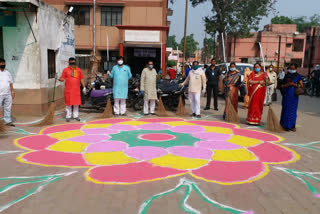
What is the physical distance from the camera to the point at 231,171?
166 inches

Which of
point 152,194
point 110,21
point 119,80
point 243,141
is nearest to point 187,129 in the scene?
point 243,141

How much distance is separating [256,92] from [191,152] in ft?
10.8

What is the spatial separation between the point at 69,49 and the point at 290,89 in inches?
316

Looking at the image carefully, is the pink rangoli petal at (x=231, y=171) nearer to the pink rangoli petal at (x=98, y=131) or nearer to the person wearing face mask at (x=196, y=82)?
the pink rangoli petal at (x=98, y=131)

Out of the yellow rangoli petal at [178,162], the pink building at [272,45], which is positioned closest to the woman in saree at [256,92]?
the yellow rangoli petal at [178,162]

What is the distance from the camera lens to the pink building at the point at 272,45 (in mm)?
36156

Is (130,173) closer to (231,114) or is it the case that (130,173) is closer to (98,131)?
(98,131)

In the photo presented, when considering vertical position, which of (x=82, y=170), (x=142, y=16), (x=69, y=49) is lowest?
(x=82, y=170)

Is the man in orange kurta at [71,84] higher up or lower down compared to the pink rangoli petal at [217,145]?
higher up

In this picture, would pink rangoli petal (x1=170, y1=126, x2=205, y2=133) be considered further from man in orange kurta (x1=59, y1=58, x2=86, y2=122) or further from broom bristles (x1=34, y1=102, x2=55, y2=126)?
broom bristles (x1=34, y1=102, x2=55, y2=126)

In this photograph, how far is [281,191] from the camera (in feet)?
11.7

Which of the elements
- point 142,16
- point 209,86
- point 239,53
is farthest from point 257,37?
point 209,86

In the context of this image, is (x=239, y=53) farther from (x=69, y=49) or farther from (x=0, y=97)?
(x=0, y=97)

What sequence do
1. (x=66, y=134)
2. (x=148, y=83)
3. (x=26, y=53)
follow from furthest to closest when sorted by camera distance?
(x=148, y=83) < (x=26, y=53) < (x=66, y=134)
